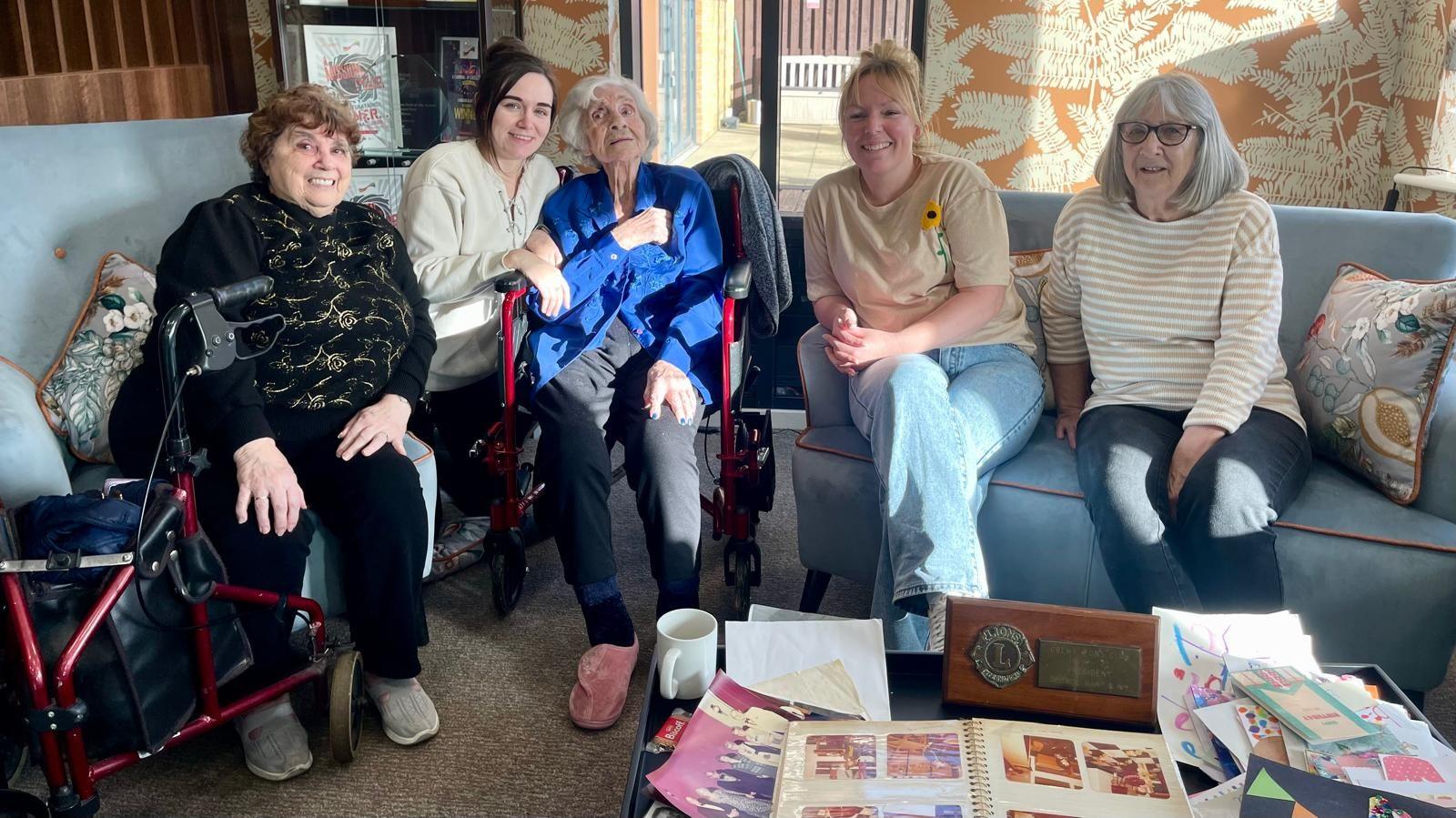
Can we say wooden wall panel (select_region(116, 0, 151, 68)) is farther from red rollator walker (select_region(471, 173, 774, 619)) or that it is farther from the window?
red rollator walker (select_region(471, 173, 774, 619))

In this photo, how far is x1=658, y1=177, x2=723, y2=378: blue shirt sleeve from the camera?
216 cm

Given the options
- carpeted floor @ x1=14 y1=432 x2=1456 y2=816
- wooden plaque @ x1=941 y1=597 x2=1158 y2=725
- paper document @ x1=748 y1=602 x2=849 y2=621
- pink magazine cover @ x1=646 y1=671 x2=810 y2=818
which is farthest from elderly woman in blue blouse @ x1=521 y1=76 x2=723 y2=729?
wooden plaque @ x1=941 y1=597 x2=1158 y2=725

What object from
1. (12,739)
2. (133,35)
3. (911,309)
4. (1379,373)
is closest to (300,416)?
(12,739)

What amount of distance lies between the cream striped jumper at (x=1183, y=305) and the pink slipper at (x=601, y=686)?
1.01 meters

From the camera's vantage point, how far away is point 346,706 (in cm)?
173

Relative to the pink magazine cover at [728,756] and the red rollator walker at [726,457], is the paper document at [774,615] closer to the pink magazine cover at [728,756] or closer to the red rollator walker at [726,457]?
the pink magazine cover at [728,756]

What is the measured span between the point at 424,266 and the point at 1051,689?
5.06 ft

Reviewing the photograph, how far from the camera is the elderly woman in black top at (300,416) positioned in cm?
175

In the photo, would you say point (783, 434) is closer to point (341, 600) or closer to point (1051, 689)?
point (341, 600)

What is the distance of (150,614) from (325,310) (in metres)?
0.61

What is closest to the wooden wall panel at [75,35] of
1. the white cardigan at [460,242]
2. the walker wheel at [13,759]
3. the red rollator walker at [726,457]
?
the white cardigan at [460,242]

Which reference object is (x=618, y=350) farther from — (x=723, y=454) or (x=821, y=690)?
(x=821, y=690)

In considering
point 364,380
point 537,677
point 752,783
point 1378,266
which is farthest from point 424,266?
point 1378,266

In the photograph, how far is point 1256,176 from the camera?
319 centimetres
